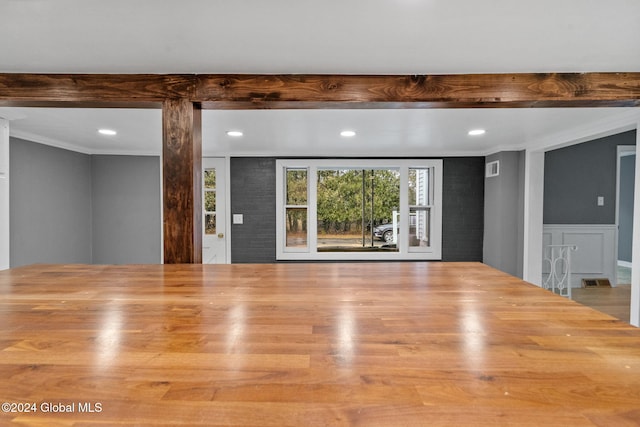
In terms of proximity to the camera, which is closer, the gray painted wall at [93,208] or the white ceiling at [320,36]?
the white ceiling at [320,36]

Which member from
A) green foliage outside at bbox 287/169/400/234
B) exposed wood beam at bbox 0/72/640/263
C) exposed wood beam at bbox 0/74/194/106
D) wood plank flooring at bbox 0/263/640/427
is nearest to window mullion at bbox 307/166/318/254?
green foliage outside at bbox 287/169/400/234

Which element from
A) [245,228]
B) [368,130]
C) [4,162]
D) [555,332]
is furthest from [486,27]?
[245,228]

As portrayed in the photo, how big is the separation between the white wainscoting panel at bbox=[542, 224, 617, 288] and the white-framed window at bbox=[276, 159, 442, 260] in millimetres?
1714

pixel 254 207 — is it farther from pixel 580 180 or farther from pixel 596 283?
pixel 596 283

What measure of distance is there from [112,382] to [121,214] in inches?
190

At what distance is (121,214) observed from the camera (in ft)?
15.7

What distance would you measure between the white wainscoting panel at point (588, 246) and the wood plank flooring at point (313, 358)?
4.40 m

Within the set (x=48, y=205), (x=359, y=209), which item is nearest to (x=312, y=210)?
(x=359, y=209)

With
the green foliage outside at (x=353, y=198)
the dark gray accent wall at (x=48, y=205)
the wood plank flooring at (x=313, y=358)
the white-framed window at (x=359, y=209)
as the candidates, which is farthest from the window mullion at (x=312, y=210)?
the wood plank flooring at (x=313, y=358)

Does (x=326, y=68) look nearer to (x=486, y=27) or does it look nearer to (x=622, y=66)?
(x=486, y=27)

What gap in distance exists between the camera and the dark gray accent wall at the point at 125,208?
Result: 4750mm

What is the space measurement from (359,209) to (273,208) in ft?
5.04

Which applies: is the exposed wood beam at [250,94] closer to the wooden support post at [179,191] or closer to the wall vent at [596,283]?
the wooden support post at [179,191]

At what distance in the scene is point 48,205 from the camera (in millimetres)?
4027
